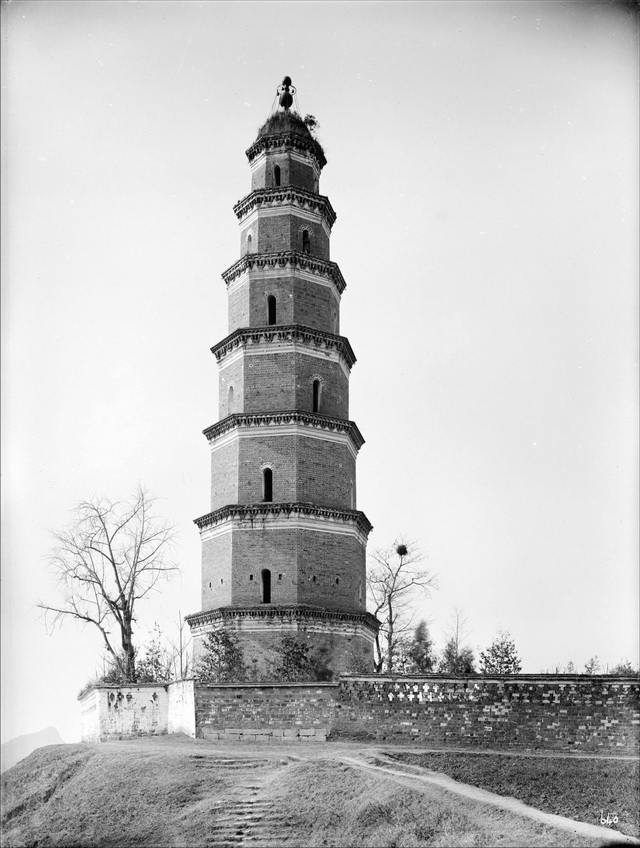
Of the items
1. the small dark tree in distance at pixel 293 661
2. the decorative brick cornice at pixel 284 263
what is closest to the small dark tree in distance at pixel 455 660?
the small dark tree in distance at pixel 293 661

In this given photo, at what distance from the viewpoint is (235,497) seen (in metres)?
32.0

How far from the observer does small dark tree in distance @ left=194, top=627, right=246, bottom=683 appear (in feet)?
96.4

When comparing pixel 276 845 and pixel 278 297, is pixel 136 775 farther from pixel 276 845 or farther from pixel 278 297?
pixel 278 297

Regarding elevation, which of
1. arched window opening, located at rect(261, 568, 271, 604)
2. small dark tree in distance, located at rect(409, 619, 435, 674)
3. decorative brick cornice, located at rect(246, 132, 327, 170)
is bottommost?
small dark tree in distance, located at rect(409, 619, 435, 674)

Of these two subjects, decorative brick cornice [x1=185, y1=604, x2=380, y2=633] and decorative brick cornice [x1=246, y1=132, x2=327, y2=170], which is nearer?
decorative brick cornice [x1=185, y1=604, x2=380, y2=633]

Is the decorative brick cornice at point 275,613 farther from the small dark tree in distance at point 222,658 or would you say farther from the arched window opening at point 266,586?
the arched window opening at point 266,586

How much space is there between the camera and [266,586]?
31.2 m

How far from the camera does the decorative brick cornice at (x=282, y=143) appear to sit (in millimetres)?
35469

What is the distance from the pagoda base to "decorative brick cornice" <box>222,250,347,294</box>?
10.1m

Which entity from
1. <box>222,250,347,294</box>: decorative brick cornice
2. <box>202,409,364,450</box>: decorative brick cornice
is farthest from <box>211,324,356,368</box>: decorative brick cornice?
<box>202,409,364,450</box>: decorative brick cornice

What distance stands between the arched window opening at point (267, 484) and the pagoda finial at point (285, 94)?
40.5ft

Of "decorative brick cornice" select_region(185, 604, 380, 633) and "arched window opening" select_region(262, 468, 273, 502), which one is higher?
"arched window opening" select_region(262, 468, 273, 502)

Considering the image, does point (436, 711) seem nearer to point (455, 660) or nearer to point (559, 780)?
point (559, 780)

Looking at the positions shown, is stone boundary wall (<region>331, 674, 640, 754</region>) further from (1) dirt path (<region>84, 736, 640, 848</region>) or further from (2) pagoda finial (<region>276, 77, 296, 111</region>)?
(2) pagoda finial (<region>276, 77, 296, 111</region>)
